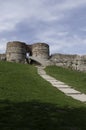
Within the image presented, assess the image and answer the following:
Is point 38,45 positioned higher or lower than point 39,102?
higher

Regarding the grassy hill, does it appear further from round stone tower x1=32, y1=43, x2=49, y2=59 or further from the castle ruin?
round stone tower x1=32, y1=43, x2=49, y2=59

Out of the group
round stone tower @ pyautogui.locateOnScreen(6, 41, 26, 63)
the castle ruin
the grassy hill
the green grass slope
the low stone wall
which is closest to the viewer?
the grassy hill

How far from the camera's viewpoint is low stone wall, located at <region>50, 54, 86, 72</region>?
3794 cm

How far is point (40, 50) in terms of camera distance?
41.2 meters

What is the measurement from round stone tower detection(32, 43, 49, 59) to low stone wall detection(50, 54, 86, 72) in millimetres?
880

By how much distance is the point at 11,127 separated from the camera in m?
7.61

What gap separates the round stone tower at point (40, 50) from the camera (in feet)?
135

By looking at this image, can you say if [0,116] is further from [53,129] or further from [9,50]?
[9,50]

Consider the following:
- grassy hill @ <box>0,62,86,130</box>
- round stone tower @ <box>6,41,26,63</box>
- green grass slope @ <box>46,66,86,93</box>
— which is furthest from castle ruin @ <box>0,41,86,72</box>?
grassy hill @ <box>0,62,86,130</box>

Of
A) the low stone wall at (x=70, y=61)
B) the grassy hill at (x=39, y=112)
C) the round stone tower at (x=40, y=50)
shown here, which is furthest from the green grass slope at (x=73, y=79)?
the round stone tower at (x=40, y=50)

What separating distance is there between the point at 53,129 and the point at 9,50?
34.4 m

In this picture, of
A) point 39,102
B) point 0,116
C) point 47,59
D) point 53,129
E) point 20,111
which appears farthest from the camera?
point 47,59

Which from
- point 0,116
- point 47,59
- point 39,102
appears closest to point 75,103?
point 39,102

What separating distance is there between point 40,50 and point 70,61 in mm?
4061
